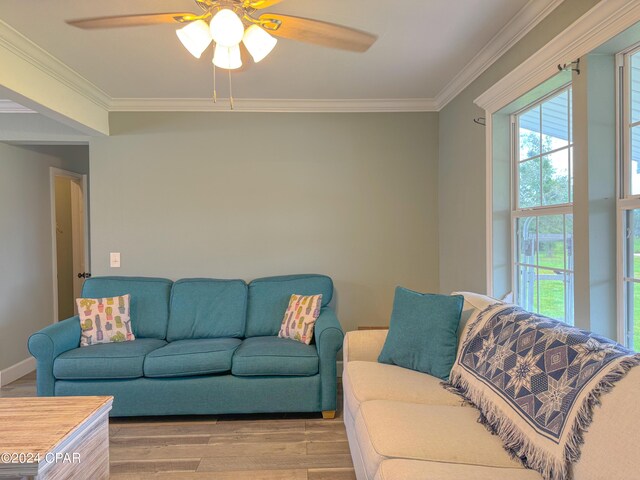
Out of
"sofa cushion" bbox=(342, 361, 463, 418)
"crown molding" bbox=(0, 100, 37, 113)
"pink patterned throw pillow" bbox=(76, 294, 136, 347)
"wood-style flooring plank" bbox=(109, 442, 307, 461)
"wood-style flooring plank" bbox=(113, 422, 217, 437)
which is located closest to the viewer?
"sofa cushion" bbox=(342, 361, 463, 418)

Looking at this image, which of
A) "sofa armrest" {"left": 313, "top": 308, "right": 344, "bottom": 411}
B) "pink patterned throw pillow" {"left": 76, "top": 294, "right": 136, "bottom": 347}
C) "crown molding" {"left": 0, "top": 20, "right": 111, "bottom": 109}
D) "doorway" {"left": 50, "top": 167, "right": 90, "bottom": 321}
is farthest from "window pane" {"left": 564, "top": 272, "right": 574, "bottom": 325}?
"doorway" {"left": 50, "top": 167, "right": 90, "bottom": 321}

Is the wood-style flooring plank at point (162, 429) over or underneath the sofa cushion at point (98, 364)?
underneath

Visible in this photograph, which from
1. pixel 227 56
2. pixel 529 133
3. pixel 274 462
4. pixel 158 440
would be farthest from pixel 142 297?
pixel 529 133

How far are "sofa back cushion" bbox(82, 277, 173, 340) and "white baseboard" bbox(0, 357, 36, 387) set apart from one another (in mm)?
1151

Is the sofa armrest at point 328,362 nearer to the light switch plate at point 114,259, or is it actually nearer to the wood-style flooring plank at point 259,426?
the wood-style flooring plank at point 259,426

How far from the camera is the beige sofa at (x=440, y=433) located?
109cm

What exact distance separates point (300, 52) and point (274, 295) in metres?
1.92

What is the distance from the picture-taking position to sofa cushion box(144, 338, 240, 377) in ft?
8.89

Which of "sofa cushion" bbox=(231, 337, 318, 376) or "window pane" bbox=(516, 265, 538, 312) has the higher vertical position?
"window pane" bbox=(516, 265, 538, 312)

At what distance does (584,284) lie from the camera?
183 cm

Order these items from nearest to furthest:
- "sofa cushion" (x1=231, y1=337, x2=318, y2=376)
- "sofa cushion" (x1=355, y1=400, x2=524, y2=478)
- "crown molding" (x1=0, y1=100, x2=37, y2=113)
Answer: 1. "sofa cushion" (x1=355, y1=400, x2=524, y2=478)
2. "sofa cushion" (x1=231, y1=337, x2=318, y2=376)
3. "crown molding" (x1=0, y1=100, x2=37, y2=113)

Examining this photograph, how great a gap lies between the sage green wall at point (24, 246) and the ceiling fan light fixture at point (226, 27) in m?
3.22

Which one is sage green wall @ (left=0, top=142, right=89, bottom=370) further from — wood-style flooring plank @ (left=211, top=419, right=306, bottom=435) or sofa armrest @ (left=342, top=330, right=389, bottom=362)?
sofa armrest @ (left=342, top=330, right=389, bottom=362)

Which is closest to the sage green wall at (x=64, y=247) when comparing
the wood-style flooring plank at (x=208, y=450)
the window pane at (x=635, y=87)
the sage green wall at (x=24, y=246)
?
the sage green wall at (x=24, y=246)
